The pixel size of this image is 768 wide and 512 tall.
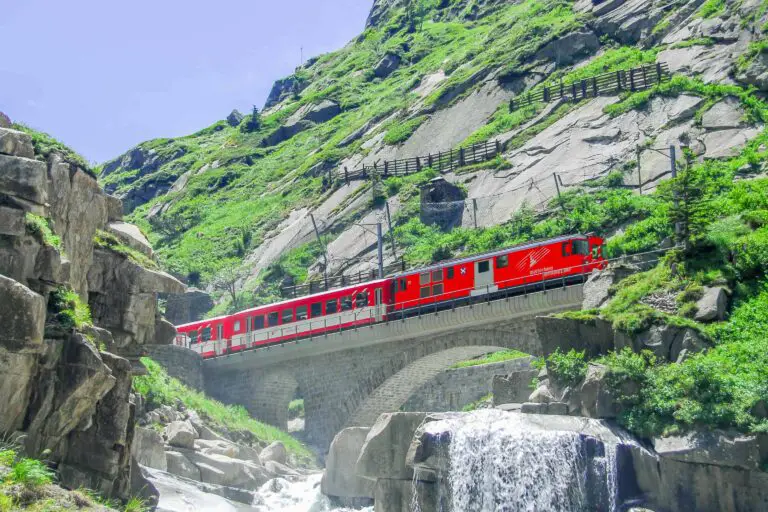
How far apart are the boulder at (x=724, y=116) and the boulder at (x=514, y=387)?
27106mm

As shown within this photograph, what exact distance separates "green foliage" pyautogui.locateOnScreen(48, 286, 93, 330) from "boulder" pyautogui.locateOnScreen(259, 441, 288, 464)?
73.1ft

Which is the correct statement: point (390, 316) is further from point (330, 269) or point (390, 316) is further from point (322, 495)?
point (330, 269)

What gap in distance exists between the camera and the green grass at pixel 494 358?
51978 millimetres

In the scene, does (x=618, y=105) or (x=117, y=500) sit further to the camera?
(x=618, y=105)

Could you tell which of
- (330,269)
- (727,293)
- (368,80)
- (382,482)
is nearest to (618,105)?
(330,269)

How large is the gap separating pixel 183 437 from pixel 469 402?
17.1 meters

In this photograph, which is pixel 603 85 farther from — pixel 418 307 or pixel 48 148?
pixel 48 148

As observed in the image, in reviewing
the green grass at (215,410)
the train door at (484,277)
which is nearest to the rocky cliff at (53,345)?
the green grass at (215,410)

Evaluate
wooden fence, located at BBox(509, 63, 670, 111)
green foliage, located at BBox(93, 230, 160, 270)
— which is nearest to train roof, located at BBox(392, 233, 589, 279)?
green foliage, located at BBox(93, 230, 160, 270)

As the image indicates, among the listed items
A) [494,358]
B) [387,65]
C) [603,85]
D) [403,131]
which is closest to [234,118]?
[387,65]

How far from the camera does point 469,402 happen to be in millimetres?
51688

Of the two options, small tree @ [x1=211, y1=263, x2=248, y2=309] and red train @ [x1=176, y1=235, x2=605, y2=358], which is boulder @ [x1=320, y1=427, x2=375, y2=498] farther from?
small tree @ [x1=211, y1=263, x2=248, y2=309]

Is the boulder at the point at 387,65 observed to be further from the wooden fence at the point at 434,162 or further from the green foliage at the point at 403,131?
the wooden fence at the point at 434,162

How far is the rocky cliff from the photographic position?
21297 millimetres
